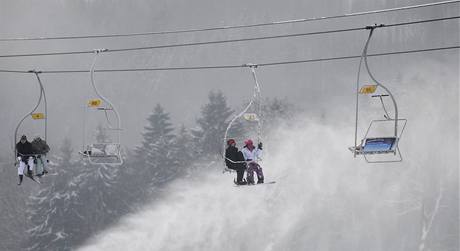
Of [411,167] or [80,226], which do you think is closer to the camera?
[80,226]

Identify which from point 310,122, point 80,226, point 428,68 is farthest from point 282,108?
point 428,68

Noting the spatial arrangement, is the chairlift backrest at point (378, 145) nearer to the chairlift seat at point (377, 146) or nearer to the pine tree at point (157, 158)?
the chairlift seat at point (377, 146)

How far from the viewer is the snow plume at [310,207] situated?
92812 millimetres

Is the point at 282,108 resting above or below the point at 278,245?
above

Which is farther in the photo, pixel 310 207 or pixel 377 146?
pixel 310 207

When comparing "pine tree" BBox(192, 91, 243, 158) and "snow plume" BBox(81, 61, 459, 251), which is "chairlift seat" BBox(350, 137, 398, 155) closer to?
"snow plume" BBox(81, 61, 459, 251)

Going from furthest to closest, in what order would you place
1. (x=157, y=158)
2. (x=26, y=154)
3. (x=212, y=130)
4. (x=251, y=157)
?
(x=212, y=130) < (x=157, y=158) < (x=26, y=154) < (x=251, y=157)

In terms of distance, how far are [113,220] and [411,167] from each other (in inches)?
1845

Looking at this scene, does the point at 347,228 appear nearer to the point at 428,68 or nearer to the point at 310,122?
the point at 310,122

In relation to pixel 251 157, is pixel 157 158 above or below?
below

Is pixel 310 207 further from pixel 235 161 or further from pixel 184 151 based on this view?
pixel 235 161

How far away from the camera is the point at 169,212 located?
3812 inches

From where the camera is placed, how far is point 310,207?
103m

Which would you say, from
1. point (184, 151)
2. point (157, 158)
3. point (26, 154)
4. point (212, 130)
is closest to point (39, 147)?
point (26, 154)
